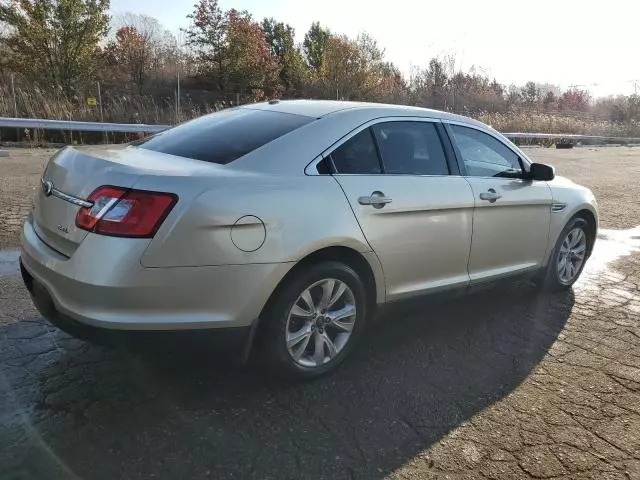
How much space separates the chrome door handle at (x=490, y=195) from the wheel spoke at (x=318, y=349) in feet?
5.39

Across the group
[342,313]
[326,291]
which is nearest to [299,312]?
[326,291]

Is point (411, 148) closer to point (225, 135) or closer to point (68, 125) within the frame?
point (225, 135)

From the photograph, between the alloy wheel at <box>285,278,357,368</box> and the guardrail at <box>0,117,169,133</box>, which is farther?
the guardrail at <box>0,117,169,133</box>

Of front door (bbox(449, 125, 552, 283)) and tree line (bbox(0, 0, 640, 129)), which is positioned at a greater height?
tree line (bbox(0, 0, 640, 129))

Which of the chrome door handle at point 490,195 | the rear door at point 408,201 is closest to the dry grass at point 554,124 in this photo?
the chrome door handle at point 490,195

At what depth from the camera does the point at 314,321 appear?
323 centimetres

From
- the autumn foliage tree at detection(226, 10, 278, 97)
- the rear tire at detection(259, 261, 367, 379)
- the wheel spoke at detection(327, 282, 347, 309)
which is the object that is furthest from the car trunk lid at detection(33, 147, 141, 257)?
the autumn foliage tree at detection(226, 10, 278, 97)

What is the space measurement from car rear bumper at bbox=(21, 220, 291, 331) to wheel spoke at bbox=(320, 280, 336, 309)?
0.37 m

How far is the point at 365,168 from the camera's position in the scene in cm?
347

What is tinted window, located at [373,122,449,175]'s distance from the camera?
3658 mm

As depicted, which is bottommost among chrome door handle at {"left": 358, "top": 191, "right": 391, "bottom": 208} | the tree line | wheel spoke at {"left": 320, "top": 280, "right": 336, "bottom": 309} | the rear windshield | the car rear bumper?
wheel spoke at {"left": 320, "top": 280, "right": 336, "bottom": 309}

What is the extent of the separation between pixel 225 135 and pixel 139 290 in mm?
1239

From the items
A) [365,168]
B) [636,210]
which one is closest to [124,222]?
[365,168]

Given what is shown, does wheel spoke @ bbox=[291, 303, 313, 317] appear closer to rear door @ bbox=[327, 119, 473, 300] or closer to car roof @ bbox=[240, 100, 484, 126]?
rear door @ bbox=[327, 119, 473, 300]
